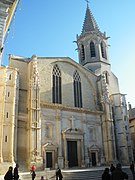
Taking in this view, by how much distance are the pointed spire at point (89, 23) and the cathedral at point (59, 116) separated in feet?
28.6

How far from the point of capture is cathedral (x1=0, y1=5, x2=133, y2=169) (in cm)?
1908

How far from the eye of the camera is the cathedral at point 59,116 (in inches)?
751

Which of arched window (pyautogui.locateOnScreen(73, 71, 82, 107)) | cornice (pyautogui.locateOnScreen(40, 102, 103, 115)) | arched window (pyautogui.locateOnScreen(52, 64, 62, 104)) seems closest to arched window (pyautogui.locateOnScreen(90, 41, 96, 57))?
arched window (pyautogui.locateOnScreen(73, 71, 82, 107))

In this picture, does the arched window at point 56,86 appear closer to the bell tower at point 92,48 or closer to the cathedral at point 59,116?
the cathedral at point 59,116

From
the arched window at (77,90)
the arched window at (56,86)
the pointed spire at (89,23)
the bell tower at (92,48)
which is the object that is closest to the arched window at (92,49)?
the bell tower at (92,48)

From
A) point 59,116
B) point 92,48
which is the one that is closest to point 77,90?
point 59,116

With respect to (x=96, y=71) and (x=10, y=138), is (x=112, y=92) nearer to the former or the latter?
(x=96, y=71)

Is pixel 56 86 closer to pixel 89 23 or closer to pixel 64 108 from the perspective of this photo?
pixel 64 108

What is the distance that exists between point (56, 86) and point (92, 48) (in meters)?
12.1

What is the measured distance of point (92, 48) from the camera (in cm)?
3334

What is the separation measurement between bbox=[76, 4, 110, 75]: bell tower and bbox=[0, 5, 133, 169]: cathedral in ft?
5.56

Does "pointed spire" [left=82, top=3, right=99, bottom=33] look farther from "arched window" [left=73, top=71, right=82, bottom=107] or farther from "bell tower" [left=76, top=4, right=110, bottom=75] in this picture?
"arched window" [left=73, top=71, right=82, bottom=107]

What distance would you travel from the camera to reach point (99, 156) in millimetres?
23594

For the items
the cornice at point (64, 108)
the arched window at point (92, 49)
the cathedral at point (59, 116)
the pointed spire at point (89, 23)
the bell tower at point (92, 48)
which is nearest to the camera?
the cathedral at point (59, 116)
